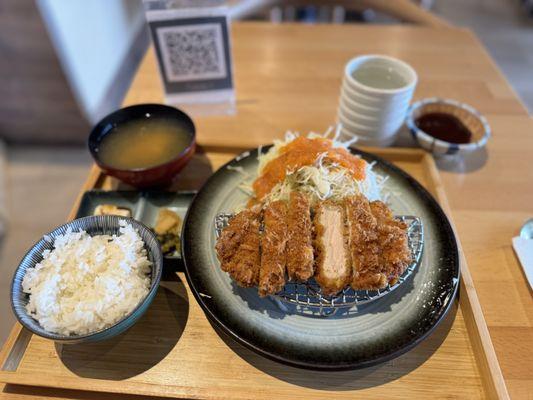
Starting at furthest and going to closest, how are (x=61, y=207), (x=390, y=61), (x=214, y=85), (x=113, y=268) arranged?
(x=61, y=207) → (x=214, y=85) → (x=390, y=61) → (x=113, y=268)

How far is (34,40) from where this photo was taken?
3088 mm

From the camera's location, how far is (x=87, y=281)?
1.23 metres

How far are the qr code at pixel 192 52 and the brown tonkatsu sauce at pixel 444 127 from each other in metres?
1.07

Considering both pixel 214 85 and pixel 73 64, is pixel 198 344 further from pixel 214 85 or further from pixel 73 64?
pixel 73 64

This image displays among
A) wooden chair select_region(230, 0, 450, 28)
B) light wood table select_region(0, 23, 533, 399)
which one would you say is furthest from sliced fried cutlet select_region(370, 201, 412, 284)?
wooden chair select_region(230, 0, 450, 28)

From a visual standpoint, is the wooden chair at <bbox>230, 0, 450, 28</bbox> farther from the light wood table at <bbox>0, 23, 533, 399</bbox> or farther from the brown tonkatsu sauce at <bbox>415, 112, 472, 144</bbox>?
the brown tonkatsu sauce at <bbox>415, 112, 472, 144</bbox>

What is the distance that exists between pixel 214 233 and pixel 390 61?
1177 millimetres

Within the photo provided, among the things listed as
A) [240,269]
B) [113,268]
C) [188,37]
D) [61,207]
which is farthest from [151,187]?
[61,207]

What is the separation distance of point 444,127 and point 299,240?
3.56 feet

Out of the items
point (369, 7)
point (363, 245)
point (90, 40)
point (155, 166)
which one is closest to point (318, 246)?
point (363, 245)

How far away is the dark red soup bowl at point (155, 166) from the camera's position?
5.08ft

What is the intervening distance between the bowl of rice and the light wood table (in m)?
0.22

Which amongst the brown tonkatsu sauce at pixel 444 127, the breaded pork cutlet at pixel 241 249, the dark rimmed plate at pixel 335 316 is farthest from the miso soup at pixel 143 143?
the brown tonkatsu sauce at pixel 444 127

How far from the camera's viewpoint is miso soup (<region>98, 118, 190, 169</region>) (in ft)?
5.42
